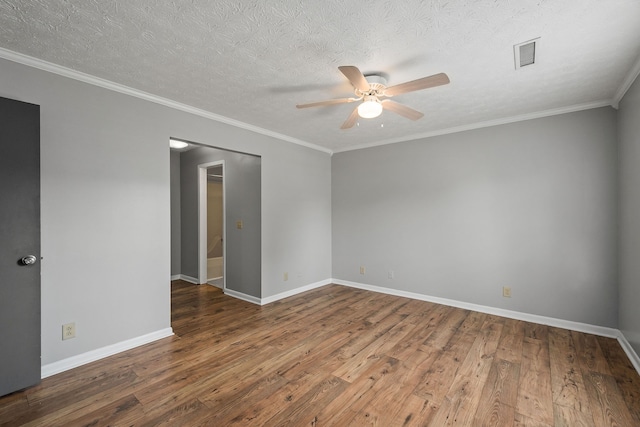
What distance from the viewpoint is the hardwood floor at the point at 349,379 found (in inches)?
71.3

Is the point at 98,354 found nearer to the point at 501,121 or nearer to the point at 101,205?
the point at 101,205

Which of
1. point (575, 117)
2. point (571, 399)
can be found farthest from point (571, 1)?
point (571, 399)

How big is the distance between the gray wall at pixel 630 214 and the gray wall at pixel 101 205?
4060 millimetres

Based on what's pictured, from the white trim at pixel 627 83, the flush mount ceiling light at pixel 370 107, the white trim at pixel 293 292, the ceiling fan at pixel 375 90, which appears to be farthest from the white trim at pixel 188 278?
the white trim at pixel 627 83

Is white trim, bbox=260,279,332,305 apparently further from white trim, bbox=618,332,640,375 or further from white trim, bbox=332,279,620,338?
white trim, bbox=618,332,640,375

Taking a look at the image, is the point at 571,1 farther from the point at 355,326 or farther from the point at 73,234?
the point at 73,234

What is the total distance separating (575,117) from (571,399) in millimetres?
2835

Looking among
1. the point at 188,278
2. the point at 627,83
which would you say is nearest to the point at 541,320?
the point at 627,83

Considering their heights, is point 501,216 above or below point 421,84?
below

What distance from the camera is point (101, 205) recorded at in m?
2.51

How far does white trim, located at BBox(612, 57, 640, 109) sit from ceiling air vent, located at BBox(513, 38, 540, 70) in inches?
32.9

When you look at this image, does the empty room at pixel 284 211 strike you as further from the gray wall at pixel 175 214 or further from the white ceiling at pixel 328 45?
the gray wall at pixel 175 214

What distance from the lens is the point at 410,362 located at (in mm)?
2469

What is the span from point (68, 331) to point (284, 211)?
108 inches
